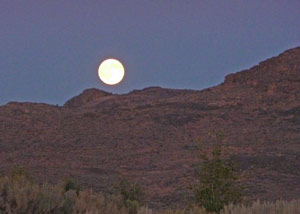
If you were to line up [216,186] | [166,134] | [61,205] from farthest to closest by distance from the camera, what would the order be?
[166,134]
[216,186]
[61,205]

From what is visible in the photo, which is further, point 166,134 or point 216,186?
point 166,134

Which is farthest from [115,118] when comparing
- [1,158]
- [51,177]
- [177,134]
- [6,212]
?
[6,212]

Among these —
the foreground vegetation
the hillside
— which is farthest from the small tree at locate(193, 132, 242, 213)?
the hillside

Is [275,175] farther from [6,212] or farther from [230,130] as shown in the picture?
[6,212]

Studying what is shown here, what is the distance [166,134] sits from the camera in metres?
49.9

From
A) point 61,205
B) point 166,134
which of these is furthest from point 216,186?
point 166,134

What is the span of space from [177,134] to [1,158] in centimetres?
1460

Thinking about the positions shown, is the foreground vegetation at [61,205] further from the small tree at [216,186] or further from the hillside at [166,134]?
the hillside at [166,134]

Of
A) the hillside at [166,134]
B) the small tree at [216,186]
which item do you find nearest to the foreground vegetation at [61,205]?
the small tree at [216,186]

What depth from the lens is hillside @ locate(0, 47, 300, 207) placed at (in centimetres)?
3559

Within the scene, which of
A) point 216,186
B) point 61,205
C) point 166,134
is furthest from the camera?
point 166,134

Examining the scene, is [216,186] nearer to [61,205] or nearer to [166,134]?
[61,205]

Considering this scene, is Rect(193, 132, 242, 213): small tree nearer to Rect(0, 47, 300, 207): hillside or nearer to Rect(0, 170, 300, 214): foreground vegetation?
Rect(0, 170, 300, 214): foreground vegetation

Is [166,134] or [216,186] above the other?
[166,134]
